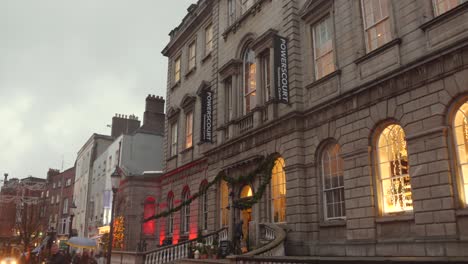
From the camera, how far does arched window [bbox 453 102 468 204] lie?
10.7 m

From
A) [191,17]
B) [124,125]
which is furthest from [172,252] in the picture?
[124,125]

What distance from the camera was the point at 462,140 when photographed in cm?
1095

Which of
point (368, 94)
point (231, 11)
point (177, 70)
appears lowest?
point (368, 94)

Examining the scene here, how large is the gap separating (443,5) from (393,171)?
4744 millimetres

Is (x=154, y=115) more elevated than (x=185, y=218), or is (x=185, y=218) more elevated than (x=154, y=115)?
(x=154, y=115)

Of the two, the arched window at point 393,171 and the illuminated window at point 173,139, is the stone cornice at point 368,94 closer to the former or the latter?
the arched window at point 393,171

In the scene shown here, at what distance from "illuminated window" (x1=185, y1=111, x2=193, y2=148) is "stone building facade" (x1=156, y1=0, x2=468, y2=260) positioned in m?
2.84

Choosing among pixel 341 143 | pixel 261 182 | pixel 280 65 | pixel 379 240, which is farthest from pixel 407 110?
pixel 261 182

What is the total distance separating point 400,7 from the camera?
505 inches

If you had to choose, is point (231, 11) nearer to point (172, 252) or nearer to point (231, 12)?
point (231, 12)

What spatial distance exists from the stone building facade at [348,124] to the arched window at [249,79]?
8 centimetres

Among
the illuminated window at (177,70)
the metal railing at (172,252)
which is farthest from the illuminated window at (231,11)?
the metal railing at (172,252)

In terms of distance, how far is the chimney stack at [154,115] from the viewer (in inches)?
1505

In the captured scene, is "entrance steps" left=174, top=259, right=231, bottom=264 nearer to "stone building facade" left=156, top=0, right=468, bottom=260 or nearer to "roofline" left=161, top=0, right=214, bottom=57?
"stone building facade" left=156, top=0, right=468, bottom=260
